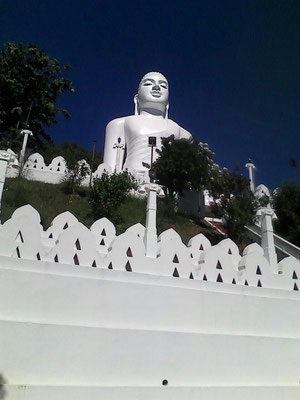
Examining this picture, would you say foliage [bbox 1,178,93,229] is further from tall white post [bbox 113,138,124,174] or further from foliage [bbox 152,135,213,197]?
tall white post [bbox 113,138,124,174]

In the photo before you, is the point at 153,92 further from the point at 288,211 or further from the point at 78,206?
the point at 288,211

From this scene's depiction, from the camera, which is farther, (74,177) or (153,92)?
(153,92)

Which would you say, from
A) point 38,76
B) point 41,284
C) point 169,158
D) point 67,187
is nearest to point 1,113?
point 38,76

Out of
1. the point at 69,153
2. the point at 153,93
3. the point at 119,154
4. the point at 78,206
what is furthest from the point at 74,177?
the point at 69,153

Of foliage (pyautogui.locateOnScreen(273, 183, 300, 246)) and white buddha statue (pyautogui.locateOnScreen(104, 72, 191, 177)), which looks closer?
foliage (pyautogui.locateOnScreen(273, 183, 300, 246))

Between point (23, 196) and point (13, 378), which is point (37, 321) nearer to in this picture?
point (13, 378)

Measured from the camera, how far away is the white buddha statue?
2365cm

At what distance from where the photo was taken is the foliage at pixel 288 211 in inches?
620

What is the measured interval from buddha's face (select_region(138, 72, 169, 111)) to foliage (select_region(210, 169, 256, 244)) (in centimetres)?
1043

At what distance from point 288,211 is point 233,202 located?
2.81m

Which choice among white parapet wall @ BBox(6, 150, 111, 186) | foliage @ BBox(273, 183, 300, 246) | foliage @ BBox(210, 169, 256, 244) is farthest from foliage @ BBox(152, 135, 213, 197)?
foliage @ BBox(273, 183, 300, 246)

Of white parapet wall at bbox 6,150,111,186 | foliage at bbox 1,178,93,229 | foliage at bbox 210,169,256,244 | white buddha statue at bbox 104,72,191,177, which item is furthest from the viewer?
white buddha statue at bbox 104,72,191,177

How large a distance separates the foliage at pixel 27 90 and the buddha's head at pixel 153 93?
6641mm

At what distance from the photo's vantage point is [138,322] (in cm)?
591
